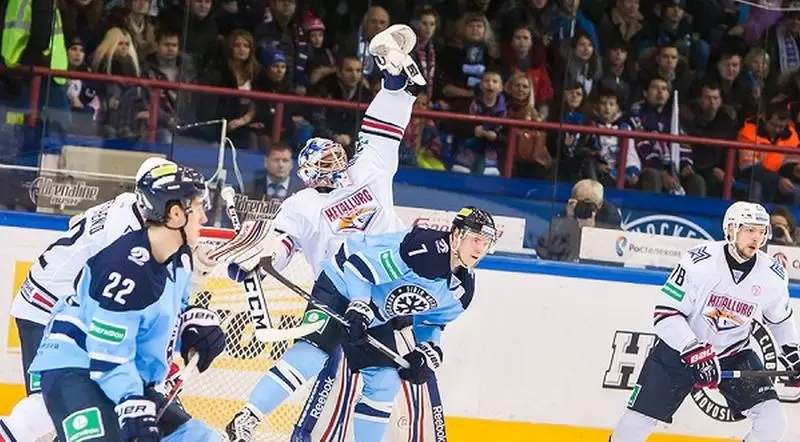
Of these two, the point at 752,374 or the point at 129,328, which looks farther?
the point at 752,374

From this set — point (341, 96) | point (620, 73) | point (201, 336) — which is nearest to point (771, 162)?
point (620, 73)

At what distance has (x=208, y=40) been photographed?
6.79 m

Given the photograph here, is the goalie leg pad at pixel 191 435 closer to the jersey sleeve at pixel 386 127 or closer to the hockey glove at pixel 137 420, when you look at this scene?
the hockey glove at pixel 137 420

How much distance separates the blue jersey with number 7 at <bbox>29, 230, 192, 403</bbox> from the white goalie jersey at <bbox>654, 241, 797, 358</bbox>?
2.33m

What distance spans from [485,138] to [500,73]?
40 centimetres

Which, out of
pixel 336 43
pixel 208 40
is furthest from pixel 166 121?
pixel 336 43

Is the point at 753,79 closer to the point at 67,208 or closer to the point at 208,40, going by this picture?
the point at 208,40

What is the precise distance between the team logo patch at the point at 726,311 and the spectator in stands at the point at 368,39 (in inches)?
66.8

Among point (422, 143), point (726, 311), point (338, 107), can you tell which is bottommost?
point (726, 311)

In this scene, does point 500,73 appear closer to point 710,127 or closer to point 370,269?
point 710,127

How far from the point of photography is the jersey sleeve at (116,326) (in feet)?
12.8

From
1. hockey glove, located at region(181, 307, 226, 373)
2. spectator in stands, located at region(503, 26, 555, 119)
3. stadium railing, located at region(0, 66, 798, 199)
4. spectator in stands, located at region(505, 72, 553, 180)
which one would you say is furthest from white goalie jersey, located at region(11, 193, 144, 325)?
spectator in stands, located at region(503, 26, 555, 119)

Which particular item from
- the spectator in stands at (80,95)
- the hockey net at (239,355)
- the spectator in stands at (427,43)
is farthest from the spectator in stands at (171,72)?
the spectator in stands at (427,43)

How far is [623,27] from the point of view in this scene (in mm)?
7555
